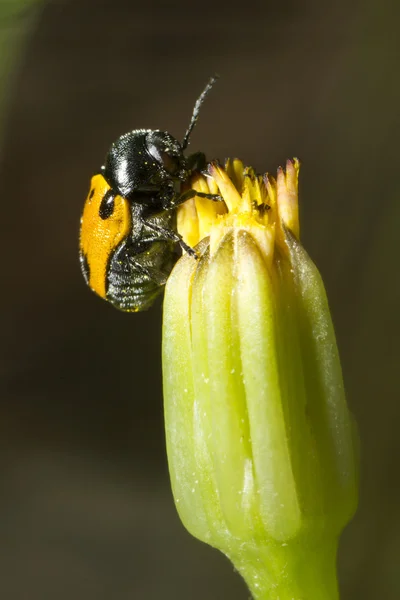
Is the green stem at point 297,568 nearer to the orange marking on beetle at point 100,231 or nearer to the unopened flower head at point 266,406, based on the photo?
the unopened flower head at point 266,406

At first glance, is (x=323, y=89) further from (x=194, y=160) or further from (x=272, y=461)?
(x=272, y=461)

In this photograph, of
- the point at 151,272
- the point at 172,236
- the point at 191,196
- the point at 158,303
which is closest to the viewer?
the point at 191,196

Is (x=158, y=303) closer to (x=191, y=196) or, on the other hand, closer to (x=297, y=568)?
(x=191, y=196)

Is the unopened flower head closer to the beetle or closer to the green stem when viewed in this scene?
the green stem

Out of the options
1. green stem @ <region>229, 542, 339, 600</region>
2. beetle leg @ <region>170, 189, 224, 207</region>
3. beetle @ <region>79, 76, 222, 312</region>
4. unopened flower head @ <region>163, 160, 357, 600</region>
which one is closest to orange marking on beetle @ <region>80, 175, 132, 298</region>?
beetle @ <region>79, 76, 222, 312</region>

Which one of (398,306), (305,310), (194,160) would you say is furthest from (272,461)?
(398,306)

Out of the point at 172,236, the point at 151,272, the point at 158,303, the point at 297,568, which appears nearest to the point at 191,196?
the point at 172,236

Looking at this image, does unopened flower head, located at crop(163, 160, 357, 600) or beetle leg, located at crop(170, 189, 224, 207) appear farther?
beetle leg, located at crop(170, 189, 224, 207)
